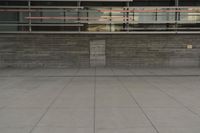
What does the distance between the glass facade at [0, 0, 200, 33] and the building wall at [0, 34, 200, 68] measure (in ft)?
1.86

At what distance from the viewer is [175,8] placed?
58.3 feet

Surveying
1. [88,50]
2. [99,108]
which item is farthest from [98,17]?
[99,108]

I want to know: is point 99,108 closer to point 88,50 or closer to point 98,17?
point 88,50

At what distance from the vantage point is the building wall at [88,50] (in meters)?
18.0

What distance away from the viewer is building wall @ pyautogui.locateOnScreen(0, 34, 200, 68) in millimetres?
17984

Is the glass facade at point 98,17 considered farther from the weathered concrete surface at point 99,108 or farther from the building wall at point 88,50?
the weathered concrete surface at point 99,108

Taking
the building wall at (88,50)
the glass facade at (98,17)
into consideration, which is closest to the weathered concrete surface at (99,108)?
the building wall at (88,50)

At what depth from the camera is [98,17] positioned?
18.0m

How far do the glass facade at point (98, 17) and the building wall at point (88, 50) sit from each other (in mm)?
567

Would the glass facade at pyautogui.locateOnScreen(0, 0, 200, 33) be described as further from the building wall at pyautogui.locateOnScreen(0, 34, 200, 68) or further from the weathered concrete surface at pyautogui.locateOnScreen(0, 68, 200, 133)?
the weathered concrete surface at pyautogui.locateOnScreen(0, 68, 200, 133)

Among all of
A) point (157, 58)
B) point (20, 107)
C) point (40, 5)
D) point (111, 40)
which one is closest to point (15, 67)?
point (40, 5)

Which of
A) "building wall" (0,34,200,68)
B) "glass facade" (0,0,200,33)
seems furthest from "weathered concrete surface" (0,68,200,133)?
"glass facade" (0,0,200,33)

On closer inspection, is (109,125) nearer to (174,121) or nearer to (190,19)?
(174,121)

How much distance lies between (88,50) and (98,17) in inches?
93.5
